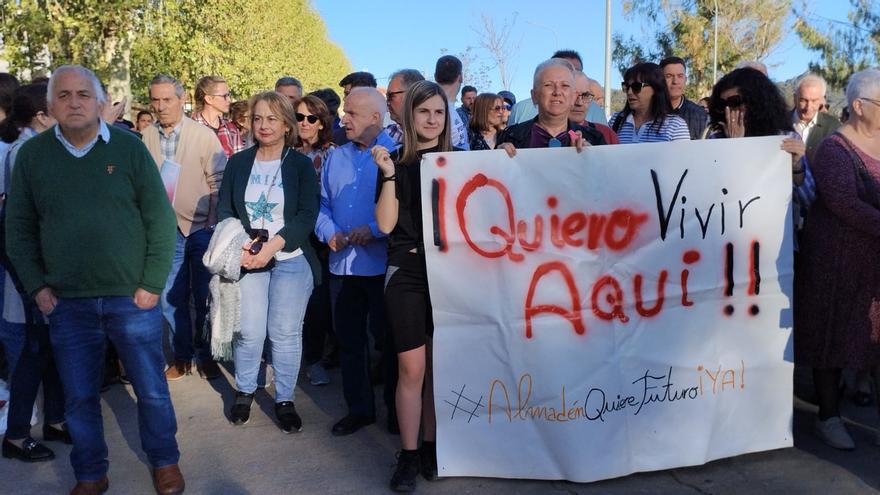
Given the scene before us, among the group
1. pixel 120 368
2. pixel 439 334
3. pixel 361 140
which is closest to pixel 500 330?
pixel 439 334

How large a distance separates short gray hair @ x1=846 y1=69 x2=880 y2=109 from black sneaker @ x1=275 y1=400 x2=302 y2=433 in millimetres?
3420

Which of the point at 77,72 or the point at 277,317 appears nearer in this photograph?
the point at 77,72

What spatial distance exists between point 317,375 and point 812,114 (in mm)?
3937

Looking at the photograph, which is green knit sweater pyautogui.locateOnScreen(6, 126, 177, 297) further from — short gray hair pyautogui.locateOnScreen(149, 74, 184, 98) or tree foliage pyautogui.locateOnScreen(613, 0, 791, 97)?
tree foliage pyautogui.locateOnScreen(613, 0, 791, 97)

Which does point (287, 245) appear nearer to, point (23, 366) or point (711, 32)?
point (23, 366)

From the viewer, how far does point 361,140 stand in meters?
4.33

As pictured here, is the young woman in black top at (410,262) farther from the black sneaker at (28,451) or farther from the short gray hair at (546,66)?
the black sneaker at (28,451)

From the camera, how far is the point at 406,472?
141 inches

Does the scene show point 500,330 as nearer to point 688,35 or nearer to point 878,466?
point 878,466

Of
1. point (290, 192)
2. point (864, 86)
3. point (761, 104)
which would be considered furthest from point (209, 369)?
point (864, 86)

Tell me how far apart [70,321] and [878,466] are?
3.88 m

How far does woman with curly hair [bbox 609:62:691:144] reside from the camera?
15.8 ft

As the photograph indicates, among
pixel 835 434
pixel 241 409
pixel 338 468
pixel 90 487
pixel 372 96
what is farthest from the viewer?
pixel 241 409

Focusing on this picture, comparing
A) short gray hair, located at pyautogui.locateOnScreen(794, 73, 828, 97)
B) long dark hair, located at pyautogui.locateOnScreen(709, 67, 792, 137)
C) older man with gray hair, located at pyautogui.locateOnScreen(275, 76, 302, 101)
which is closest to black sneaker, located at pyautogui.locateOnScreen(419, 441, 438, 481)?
long dark hair, located at pyautogui.locateOnScreen(709, 67, 792, 137)
